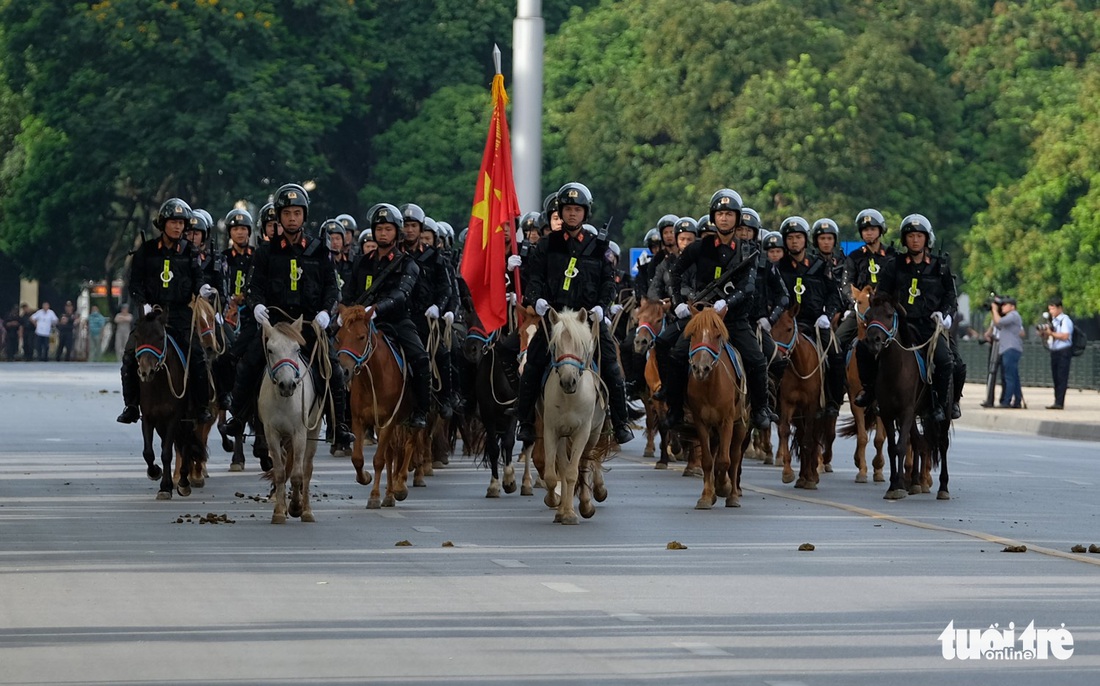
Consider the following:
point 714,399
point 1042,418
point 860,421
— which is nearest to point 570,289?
point 714,399

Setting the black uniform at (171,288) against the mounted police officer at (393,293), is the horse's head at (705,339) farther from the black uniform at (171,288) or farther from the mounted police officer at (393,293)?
the black uniform at (171,288)

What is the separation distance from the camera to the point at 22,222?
69438 mm

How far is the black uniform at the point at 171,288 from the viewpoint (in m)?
19.9

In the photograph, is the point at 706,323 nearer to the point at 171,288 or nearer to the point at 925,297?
the point at 925,297

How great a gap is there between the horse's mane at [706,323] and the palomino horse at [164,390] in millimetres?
4250

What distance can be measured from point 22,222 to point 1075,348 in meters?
37.5

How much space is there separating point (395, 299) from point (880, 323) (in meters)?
4.42

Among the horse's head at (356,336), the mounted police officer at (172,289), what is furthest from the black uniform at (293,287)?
the mounted police officer at (172,289)

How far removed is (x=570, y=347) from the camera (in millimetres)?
17172

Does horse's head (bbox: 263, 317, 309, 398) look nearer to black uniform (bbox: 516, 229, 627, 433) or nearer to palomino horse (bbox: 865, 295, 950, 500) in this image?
black uniform (bbox: 516, 229, 627, 433)

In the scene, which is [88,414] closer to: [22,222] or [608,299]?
[608,299]

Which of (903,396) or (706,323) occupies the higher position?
(706,323)

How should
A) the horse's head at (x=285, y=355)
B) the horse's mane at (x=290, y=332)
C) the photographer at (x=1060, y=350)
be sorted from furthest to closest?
the photographer at (x=1060, y=350), the horse's mane at (x=290, y=332), the horse's head at (x=285, y=355)

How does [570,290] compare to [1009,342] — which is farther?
[1009,342]
